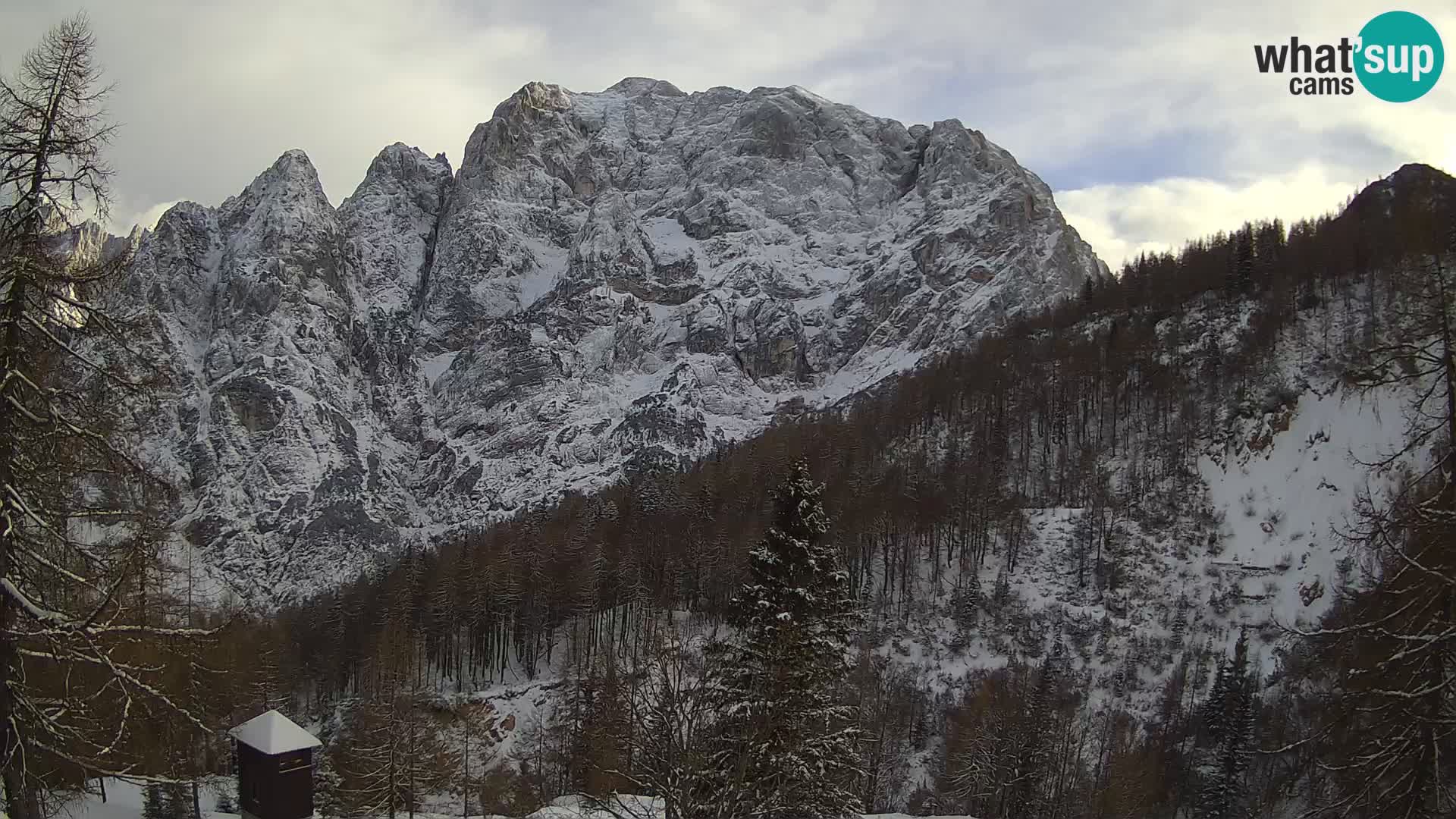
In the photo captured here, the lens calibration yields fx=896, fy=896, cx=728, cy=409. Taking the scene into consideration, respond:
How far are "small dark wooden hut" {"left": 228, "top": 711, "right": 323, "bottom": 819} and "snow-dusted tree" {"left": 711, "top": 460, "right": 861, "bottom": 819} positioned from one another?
42.4ft

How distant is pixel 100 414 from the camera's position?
36.5 ft

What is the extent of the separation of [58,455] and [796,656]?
15184 millimetres

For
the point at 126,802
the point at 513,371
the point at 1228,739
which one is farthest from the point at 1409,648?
the point at 513,371

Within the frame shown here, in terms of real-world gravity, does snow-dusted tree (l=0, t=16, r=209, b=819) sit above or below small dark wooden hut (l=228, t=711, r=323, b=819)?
above

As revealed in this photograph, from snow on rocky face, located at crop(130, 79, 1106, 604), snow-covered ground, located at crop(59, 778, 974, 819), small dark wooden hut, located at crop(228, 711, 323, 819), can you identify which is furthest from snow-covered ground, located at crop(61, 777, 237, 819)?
snow on rocky face, located at crop(130, 79, 1106, 604)

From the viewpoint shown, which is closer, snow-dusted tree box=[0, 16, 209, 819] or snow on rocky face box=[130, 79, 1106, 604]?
snow-dusted tree box=[0, 16, 209, 819]

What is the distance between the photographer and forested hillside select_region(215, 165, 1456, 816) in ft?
160

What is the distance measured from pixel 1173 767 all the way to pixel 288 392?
546 ft

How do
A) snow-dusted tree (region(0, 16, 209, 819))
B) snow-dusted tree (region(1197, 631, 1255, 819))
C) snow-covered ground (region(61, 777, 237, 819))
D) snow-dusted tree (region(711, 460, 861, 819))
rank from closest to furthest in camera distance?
snow-dusted tree (region(0, 16, 209, 819)) → snow-dusted tree (region(711, 460, 861, 819)) → snow-covered ground (region(61, 777, 237, 819)) → snow-dusted tree (region(1197, 631, 1255, 819))

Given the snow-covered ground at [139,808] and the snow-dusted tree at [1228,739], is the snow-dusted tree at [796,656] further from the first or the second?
the snow-dusted tree at [1228,739]

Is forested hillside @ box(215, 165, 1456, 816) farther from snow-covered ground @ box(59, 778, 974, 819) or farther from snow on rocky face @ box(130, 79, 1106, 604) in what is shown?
snow on rocky face @ box(130, 79, 1106, 604)

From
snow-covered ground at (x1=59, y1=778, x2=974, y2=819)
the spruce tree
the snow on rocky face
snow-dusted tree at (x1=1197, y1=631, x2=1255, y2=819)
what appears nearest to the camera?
snow-covered ground at (x1=59, y1=778, x2=974, y2=819)

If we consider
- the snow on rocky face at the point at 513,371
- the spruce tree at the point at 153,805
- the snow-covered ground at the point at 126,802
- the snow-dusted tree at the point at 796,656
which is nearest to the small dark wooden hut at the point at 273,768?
the snow-covered ground at the point at 126,802

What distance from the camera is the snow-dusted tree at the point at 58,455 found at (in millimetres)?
10297
